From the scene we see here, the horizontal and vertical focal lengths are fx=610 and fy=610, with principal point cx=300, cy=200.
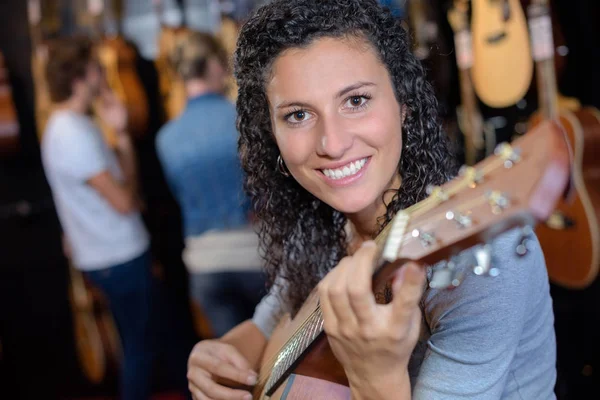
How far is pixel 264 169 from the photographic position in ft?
4.69

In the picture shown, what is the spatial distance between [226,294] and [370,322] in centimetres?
183

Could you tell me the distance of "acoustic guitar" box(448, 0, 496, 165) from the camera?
9.62 feet

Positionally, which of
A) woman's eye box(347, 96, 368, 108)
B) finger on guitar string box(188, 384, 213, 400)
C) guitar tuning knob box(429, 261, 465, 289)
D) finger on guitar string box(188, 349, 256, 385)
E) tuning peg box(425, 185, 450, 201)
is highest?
woman's eye box(347, 96, 368, 108)

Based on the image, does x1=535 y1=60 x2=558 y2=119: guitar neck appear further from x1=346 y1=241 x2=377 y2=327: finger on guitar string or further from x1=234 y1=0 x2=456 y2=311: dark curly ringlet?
x1=346 y1=241 x2=377 y2=327: finger on guitar string

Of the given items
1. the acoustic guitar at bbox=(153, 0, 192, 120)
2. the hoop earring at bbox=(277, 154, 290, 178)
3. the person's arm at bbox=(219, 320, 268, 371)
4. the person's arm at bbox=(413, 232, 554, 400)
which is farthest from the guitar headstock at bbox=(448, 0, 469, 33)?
the person's arm at bbox=(413, 232, 554, 400)

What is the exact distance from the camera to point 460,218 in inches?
30.0

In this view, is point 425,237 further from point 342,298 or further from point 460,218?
point 342,298

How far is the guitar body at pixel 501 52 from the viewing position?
2.48 m

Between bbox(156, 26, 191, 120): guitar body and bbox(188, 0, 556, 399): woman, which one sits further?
bbox(156, 26, 191, 120): guitar body

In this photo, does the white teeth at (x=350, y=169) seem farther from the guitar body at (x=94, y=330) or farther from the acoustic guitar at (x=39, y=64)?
the acoustic guitar at (x=39, y=64)

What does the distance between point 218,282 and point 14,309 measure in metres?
1.99

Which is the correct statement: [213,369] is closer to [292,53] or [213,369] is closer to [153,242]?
[292,53]

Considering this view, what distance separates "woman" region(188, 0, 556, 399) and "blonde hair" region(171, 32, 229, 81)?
1356mm

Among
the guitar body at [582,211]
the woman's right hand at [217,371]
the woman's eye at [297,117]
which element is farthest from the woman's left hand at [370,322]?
the guitar body at [582,211]
